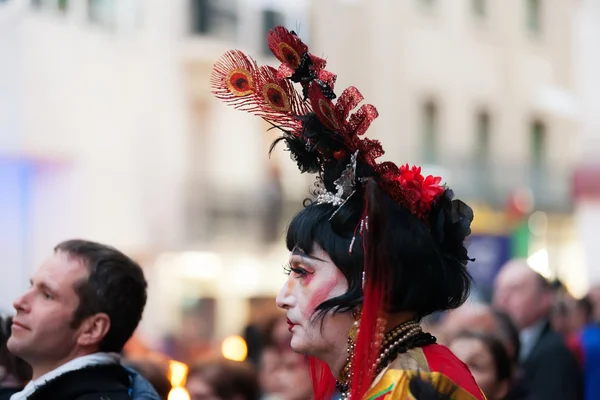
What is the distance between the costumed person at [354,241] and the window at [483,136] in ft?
82.6

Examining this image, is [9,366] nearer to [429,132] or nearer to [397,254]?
[397,254]

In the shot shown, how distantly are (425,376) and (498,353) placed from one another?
8.66ft

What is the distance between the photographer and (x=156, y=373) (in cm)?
485

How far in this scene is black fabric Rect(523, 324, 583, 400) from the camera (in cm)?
612

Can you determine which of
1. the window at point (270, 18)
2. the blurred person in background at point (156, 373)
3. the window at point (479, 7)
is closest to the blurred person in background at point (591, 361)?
the blurred person in background at point (156, 373)

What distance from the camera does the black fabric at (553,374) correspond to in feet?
20.1

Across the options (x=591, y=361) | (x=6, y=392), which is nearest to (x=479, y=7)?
(x=591, y=361)

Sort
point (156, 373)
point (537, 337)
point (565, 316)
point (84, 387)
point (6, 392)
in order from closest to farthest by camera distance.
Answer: point (84, 387) → point (6, 392) → point (156, 373) → point (537, 337) → point (565, 316)

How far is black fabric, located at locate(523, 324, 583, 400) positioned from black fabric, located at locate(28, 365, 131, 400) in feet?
9.69

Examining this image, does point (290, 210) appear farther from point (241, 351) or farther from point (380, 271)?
point (380, 271)

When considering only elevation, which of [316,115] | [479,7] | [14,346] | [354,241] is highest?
[479,7]

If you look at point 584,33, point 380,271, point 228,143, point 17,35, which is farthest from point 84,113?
point 380,271

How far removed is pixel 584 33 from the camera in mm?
14578

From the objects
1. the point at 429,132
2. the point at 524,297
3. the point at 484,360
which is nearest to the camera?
the point at 484,360
